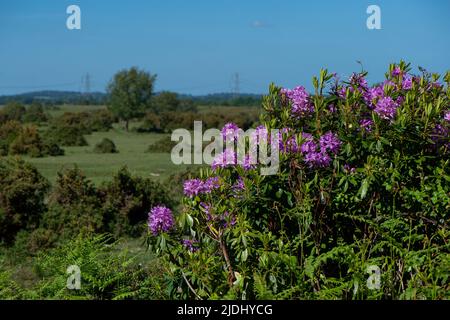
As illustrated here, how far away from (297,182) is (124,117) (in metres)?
58.9

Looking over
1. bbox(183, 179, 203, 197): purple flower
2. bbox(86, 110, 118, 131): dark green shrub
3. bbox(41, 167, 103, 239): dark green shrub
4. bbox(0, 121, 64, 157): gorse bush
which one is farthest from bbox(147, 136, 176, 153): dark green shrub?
bbox(183, 179, 203, 197): purple flower

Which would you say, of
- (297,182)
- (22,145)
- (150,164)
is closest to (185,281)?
(297,182)

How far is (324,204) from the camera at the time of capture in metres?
4.08

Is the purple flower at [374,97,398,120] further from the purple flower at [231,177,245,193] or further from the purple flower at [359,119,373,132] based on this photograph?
the purple flower at [231,177,245,193]

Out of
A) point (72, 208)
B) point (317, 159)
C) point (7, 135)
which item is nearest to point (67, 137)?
point (7, 135)

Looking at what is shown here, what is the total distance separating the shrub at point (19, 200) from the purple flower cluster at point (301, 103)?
6.94 m

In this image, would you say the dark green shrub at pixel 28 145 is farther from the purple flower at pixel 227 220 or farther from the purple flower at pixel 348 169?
the purple flower at pixel 348 169

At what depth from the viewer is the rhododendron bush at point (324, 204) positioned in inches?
148

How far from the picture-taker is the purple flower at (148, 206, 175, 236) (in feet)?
13.1

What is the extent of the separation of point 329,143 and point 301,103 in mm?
373

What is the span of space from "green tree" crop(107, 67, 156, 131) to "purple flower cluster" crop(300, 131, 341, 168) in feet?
186

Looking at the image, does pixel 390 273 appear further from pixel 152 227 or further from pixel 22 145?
pixel 22 145

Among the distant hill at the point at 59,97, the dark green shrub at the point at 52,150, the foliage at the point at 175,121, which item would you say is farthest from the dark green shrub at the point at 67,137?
the distant hill at the point at 59,97

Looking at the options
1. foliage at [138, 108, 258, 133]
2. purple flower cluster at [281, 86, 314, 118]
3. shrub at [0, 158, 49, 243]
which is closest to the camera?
purple flower cluster at [281, 86, 314, 118]
